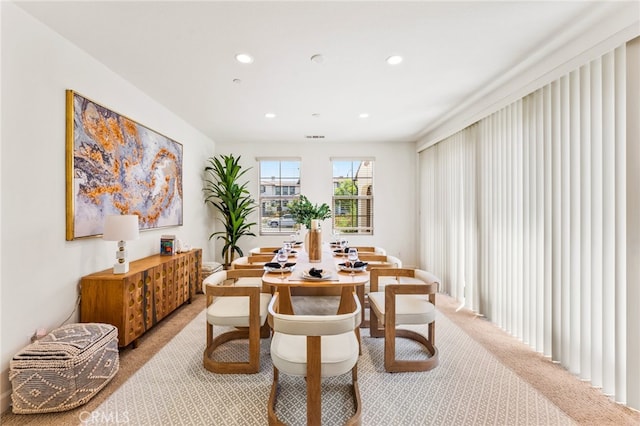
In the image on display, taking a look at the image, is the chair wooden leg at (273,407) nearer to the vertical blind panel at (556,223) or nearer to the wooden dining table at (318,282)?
the wooden dining table at (318,282)

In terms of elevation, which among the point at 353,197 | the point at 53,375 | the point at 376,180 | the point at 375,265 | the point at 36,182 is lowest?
the point at 53,375

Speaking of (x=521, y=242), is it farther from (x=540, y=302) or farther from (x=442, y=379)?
(x=442, y=379)

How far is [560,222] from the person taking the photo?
223cm

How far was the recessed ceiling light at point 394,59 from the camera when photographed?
7.82 feet

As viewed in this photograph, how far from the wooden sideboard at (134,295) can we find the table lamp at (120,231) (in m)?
0.09

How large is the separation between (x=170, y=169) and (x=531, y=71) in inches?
170

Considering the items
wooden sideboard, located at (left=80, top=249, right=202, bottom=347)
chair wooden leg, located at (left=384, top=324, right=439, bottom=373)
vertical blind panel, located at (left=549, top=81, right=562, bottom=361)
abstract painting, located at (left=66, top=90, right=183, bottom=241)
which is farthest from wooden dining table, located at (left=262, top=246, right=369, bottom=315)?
abstract painting, located at (left=66, top=90, right=183, bottom=241)

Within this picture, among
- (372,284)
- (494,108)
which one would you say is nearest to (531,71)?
(494,108)

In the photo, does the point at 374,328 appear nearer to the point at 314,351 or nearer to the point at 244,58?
the point at 314,351

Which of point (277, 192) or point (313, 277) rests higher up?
point (277, 192)

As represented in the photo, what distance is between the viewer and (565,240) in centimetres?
219

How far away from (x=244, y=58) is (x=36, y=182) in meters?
1.88

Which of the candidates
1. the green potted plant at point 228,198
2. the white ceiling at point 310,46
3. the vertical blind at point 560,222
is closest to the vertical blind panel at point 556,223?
the vertical blind at point 560,222

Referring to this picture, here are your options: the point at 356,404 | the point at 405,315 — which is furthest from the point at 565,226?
the point at 356,404
